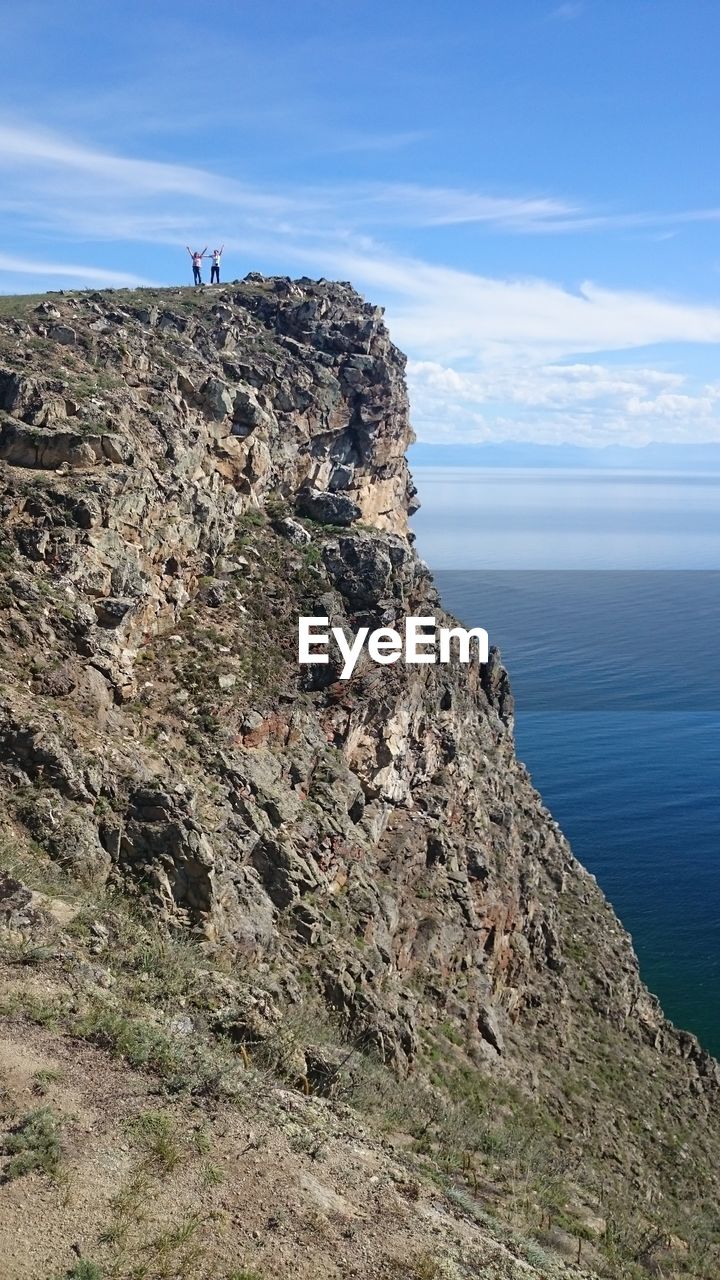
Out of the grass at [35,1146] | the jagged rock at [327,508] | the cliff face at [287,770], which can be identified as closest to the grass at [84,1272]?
the grass at [35,1146]

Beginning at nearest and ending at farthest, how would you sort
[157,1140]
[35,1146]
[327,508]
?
[35,1146] → [157,1140] → [327,508]

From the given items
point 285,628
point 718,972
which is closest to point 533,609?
point 718,972

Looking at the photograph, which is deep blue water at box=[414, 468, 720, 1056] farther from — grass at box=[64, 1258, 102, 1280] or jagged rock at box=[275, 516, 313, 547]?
grass at box=[64, 1258, 102, 1280]

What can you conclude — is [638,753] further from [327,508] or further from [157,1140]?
[157,1140]

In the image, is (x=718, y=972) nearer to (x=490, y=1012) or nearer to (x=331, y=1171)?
(x=490, y=1012)

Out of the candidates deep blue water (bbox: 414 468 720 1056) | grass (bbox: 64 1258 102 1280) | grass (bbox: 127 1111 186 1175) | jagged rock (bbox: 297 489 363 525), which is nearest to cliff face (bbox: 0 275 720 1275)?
jagged rock (bbox: 297 489 363 525)

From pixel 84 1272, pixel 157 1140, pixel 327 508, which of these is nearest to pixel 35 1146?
pixel 157 1140
